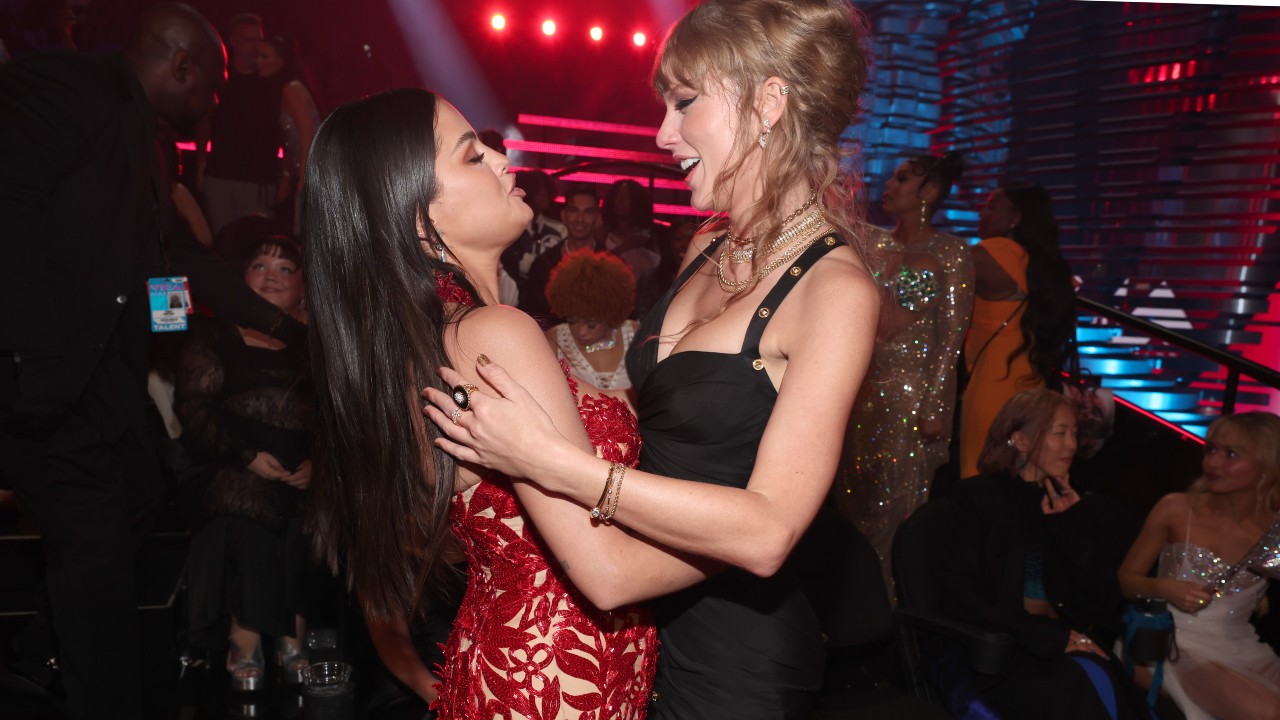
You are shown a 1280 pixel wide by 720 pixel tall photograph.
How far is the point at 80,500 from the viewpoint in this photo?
2.68m

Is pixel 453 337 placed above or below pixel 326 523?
above

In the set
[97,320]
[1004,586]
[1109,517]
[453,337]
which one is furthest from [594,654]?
[1109,517]

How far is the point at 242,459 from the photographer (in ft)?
12.7

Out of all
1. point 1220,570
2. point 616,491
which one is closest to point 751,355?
point 616,491

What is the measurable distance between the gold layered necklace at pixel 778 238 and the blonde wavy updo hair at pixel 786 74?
1 centimetres

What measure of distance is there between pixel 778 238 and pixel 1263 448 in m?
2.89

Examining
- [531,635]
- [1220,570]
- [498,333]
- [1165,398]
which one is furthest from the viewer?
[1165,398]

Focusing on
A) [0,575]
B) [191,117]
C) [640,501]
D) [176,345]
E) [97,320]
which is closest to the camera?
[640,501]

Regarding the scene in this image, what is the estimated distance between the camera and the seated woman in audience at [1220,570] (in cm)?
319

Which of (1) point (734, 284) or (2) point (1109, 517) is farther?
(2) point (1109, 517)

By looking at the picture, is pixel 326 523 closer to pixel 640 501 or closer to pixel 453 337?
pixel 453 337

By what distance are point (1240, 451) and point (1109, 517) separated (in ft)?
1.71

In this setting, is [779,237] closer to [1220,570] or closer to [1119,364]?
[1220,570]

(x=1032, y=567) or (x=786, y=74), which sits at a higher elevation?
(x=786, y=74)
